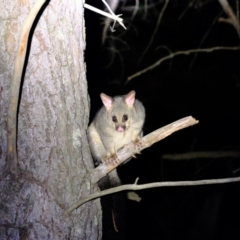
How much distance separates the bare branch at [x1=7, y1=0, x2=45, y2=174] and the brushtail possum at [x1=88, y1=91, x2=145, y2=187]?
4.72 ft

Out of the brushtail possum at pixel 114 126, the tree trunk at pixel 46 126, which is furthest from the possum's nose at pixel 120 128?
the tree trunk at pixel 46 126

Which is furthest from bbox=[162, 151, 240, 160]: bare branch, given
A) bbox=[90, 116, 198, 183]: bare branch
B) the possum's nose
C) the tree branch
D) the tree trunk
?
the tree trunk

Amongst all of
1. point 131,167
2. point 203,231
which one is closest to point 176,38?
point 131,167

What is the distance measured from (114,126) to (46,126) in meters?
1.56

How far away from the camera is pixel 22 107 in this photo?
7.44 ft

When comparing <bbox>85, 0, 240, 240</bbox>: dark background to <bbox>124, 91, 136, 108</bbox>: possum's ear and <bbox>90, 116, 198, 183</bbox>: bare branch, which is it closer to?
<bbox>124, 91, 136, 108</bbox>: possum's ear

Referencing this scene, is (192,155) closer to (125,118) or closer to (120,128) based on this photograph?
(125,118)

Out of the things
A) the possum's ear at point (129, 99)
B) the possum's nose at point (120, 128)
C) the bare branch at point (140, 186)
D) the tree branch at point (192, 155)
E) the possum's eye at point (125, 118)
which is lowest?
the tree branch at point (192, 155)

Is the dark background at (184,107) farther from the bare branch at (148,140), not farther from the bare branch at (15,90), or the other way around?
the bare branch at (15,90)

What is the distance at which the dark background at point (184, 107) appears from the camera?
22.6 ft

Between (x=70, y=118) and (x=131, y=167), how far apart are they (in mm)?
4563

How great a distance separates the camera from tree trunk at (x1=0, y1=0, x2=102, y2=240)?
2.23m

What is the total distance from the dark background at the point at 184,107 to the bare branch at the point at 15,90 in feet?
14.4

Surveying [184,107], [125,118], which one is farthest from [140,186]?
[184,107]
